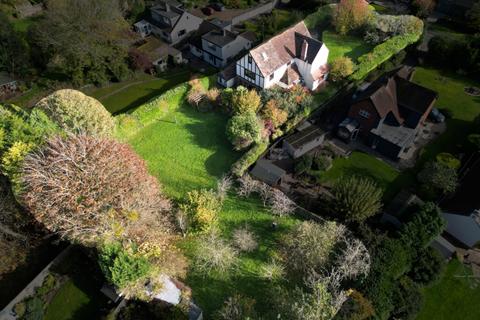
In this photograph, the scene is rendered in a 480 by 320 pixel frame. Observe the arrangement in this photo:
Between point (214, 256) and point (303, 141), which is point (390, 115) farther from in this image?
point (214, 256)

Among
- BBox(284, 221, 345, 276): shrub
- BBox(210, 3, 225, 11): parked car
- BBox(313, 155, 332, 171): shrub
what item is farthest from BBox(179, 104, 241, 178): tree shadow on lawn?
BBox(210, 3, 225, 11): parked car

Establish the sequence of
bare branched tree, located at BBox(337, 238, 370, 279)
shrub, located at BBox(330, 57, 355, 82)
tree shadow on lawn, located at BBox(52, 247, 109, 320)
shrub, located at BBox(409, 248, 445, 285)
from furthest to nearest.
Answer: shrub, located at BBox(330, 57, 355, 82) → shrub, located at BBox(409, 248, 445, 285) → tree shadow on lawn, located at BBox(52, 247, 109, 320) → bare branched tree, located at BBox(337, 238, 370, 279)

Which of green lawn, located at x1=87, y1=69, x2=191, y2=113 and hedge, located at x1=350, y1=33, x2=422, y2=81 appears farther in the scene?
hedge, located at x1=350, y1=33, x2=422, y2=81

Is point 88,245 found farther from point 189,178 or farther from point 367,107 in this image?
point 367,107

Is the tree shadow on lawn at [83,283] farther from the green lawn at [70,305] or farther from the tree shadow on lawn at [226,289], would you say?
the tree shadow on lawn at [226,289]

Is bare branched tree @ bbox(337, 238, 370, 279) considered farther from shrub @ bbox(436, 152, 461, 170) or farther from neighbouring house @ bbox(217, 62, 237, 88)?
neighbouring house @ bbox(217, 62, 237, 88)

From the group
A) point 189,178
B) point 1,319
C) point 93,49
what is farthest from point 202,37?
point 1,319
